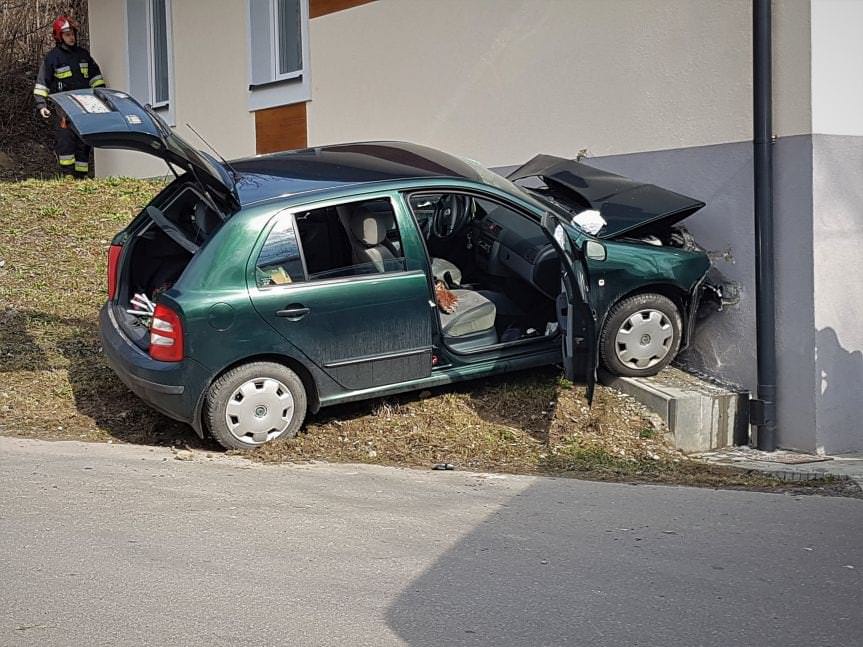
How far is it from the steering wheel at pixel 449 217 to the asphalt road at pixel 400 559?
2.08 m

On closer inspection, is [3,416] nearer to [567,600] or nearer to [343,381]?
[343,381]

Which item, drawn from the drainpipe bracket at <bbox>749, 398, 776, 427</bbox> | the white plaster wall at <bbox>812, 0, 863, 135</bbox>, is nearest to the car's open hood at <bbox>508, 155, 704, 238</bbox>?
the white plaster wall at <bbox>812, 0, 863, 135</bbox>

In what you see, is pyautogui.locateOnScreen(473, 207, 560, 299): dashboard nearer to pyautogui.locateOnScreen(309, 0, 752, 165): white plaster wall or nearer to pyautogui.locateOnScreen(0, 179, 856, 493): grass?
pyautogui.locateOnScreen(0, 179, 856, 493): grass

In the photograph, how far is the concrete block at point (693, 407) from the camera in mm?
7703

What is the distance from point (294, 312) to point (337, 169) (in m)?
1.14

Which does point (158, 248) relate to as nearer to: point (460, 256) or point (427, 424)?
point (460, 256)

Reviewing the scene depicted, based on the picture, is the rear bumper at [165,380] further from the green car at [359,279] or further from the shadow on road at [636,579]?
the shadow on road at [636,579]

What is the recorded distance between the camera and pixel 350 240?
7461 millimetres

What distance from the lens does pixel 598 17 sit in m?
9.22

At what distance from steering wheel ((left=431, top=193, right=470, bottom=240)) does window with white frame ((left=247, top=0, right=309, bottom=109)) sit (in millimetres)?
5283

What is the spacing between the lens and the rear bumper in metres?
6.91

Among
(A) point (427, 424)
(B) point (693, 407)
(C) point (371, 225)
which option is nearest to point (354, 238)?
(C) point (371, 225)

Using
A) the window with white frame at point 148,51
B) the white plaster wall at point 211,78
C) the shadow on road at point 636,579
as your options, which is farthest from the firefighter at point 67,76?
the shadow on road at point 636,579

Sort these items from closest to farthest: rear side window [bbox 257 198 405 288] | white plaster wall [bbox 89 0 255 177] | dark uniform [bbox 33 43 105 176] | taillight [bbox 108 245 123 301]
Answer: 1. rear side window [bbox 257 198 405 288]
2. taillight [bbox 108 245 123 301]
3. white plaster wall [bbox 89 0 255 177]
4. dark uniform [bbox 33 43 105 176]
